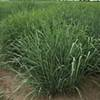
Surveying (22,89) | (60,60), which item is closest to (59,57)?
(60,60)

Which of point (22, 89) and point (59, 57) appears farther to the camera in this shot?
point (22, 89)

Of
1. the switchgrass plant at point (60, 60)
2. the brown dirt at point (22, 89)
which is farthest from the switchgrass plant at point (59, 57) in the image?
the brown dirt at point (22, 89)

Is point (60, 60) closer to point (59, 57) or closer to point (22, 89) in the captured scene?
point (59, 57)

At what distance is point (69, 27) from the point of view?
4.72 m

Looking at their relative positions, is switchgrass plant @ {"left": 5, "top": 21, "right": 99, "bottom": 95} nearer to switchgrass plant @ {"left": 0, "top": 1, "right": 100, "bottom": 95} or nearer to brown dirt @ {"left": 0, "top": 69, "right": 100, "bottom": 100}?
switchgrass plant @ {"left": 0, "top": 1, "right": 100, "bottom": 95}

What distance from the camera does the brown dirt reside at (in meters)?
4.27

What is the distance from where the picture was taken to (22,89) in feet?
15.2

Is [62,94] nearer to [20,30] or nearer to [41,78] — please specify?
[41,78]

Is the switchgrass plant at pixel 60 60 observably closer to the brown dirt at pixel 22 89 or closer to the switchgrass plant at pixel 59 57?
the switchgrass plant at pixel 59 57

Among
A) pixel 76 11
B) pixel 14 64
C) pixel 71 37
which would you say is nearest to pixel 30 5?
pixel 76 11

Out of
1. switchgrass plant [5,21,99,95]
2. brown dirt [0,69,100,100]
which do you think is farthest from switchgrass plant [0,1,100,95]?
brown dirt [0,69,100,100]

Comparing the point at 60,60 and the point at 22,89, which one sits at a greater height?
the point at 60,60

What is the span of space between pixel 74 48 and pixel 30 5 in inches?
149

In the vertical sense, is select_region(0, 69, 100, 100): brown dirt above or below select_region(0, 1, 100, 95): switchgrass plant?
below
